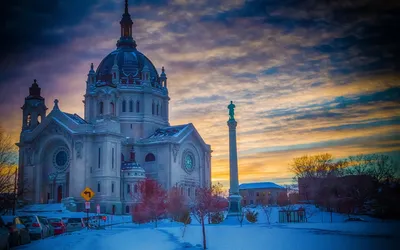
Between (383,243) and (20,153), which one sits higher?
(20,153)

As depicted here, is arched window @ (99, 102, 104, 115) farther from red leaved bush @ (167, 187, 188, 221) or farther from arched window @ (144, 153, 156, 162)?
red leaved bush @ (167, 187, 188, 221)

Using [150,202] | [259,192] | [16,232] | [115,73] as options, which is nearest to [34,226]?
[16,232]

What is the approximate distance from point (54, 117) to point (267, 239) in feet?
170

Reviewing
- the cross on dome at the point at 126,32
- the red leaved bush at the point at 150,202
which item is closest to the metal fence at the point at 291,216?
the red leaved bush at the point at 150,202

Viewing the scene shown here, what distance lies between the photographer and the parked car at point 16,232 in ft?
74.8

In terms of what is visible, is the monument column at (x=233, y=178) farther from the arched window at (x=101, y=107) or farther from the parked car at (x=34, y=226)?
the parked car at (x=34, y=226)

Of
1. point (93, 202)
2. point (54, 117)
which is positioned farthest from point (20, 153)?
point (93, 202)

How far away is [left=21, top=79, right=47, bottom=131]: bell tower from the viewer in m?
80.1

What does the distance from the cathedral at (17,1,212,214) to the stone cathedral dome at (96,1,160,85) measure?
175 millimetres

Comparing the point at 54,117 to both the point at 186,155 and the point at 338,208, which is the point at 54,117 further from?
the point at 338,208

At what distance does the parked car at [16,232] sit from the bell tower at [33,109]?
57761mm

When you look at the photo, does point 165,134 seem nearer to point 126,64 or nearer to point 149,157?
point 149,157

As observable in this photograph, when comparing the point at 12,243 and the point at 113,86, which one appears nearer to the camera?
the point at 12,243

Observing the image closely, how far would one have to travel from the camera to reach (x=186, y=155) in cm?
8419
